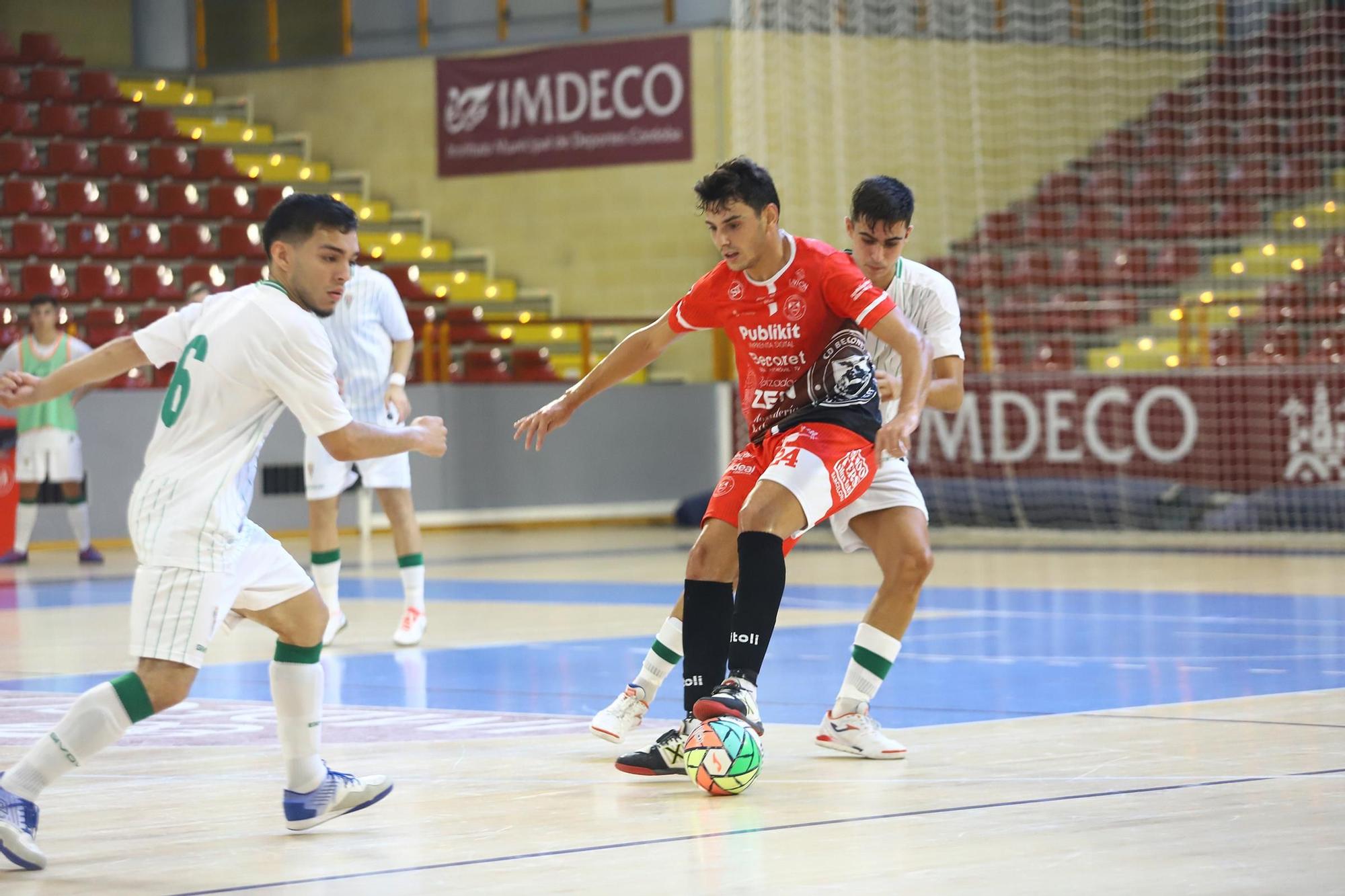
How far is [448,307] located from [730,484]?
16.7 metres

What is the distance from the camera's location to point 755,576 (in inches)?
219

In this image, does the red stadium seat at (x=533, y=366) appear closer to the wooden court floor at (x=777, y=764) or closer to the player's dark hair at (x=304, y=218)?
the wooden court floor at (x=777, y=764)

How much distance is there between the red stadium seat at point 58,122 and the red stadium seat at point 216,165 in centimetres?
134

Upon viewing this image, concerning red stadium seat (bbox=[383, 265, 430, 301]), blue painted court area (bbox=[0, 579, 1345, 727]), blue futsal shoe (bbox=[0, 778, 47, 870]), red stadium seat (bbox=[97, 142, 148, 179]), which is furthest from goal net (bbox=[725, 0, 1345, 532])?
blue futsal shoe (bbox=[0, 778, 47, 870])

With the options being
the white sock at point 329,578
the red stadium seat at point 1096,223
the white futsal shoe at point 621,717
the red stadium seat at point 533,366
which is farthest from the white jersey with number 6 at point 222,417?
the red stadium seat at point 1096,223

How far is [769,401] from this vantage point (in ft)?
19.4

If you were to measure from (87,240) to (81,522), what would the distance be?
5468 mm

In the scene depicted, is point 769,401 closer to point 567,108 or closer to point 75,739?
point 75,739

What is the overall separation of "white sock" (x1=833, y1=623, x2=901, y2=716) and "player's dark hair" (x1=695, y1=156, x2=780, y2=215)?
1390 millimetres

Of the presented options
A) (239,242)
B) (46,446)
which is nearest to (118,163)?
(239,242)

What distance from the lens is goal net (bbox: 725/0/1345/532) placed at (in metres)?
16.8

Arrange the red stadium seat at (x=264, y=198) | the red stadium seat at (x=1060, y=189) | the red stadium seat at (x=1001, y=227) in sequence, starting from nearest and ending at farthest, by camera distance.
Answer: the red stadium seat at (x=1001, y=227) → the red stadium seat at (x=1060, y=189) → the red stadium seat at (x=264, y=198)

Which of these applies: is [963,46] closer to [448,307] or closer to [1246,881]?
[448,307]

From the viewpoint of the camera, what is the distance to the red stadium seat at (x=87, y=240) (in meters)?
20.9
